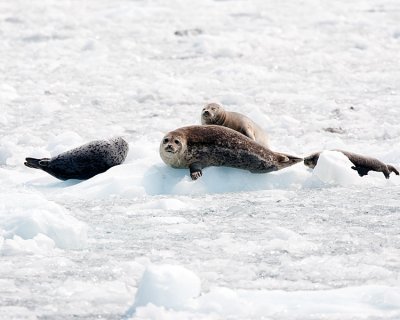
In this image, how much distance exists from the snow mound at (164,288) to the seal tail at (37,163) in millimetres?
2694

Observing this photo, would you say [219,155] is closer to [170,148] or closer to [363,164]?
[170,148]

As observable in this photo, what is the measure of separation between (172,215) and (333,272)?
3.98ft

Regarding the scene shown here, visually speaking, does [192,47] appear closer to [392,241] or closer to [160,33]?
[160,33]

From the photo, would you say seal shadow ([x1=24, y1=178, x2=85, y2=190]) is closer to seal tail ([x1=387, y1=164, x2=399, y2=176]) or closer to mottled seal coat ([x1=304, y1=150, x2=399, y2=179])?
mottled seal coat ([x1=304, y1=150, x2=399, y2=179])

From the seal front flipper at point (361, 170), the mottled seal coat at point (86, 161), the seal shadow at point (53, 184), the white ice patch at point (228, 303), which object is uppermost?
the white ice patch at point (228, 303)

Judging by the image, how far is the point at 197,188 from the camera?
5508mm

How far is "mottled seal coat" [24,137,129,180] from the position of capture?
595cm

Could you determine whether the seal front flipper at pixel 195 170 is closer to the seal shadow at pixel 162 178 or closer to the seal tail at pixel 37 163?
A: the seal shadow at pixel 162 178

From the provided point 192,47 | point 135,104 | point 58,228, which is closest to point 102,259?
point 58,228

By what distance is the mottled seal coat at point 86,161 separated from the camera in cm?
595

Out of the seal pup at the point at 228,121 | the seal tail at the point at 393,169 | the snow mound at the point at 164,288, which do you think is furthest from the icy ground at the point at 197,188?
the seal pup at the point at 228,121

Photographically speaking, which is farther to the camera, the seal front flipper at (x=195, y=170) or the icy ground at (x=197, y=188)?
the seal front flipper at (x=195, y=170)

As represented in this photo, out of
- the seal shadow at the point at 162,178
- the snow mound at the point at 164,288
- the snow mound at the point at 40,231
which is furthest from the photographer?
the seal shadow at the point at 162,178

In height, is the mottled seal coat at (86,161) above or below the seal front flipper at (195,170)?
below
